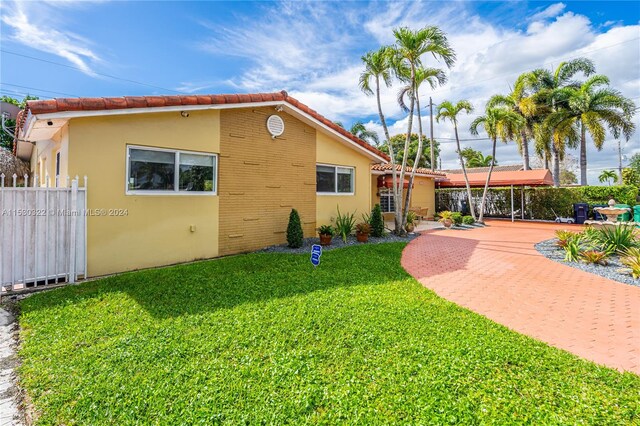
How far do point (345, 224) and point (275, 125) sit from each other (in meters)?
5.19

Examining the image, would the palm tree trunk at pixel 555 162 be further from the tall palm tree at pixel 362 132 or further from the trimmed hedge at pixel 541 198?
the tall palm tree at pixel 362 132

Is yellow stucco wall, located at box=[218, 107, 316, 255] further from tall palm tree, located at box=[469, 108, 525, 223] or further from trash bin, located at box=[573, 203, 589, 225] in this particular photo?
trash bin, located at box=[573, 203, 589, 225]

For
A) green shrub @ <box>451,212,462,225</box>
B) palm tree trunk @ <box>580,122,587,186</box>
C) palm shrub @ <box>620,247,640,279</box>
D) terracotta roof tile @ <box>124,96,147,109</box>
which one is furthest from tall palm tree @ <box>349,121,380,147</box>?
terracotta roof tile @ <box>124,96,147,109</box>

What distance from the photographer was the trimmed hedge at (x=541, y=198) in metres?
21.5

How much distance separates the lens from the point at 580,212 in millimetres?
22109

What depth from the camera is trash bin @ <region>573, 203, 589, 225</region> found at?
862 inches

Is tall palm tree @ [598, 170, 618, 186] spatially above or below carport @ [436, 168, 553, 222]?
above

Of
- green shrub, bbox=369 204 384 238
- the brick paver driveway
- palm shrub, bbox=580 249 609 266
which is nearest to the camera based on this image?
the brick paver driveway

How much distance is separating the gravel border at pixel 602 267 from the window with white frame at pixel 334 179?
28.0 ft

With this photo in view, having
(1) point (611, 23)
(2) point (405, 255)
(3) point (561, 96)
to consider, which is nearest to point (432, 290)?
(2) point (405, 255)

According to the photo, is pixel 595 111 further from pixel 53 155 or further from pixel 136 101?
pixel 53 155

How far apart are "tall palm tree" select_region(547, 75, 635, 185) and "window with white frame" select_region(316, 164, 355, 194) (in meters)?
22.3

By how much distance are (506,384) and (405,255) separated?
778cm

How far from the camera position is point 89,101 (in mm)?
7363
